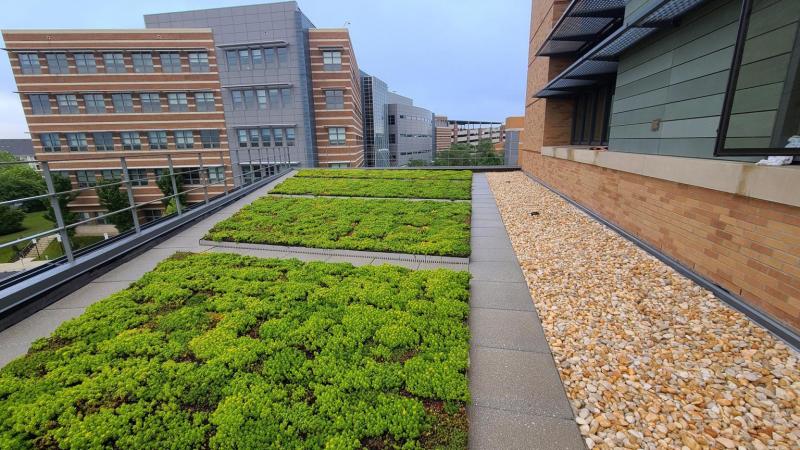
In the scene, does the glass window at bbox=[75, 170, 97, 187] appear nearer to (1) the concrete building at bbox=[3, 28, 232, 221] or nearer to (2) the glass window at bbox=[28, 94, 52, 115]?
(1) the concrete building at bbox=[3, 28, 232, 221]

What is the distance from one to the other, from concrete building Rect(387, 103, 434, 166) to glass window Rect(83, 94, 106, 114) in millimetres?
35433

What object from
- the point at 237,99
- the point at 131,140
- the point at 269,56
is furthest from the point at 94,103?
the point at 269,56

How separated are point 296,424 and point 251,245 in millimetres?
4648

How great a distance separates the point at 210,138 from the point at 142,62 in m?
9.31

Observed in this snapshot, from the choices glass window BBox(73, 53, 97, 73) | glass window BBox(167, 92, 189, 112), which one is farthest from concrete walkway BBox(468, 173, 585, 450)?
glass window BBox(73, 53, 97, 73)

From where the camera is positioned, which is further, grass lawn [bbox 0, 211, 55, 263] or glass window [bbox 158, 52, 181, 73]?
glass window [bbox 158, 52, 181, 73]

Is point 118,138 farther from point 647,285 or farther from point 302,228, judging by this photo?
point 647,285

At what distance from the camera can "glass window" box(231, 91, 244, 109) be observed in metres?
33.3

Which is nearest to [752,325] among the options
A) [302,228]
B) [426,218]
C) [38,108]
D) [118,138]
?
[426,218]

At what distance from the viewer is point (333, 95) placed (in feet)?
115

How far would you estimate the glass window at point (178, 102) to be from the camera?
111 feet

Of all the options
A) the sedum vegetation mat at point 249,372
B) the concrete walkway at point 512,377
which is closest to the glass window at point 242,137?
the sedum vegetation mat at point 249,372

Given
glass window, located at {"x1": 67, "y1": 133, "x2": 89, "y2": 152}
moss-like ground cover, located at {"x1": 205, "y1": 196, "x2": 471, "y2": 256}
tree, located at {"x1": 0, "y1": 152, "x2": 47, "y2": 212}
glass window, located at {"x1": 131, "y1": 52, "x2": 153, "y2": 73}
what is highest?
glass window, located at {"x1": 131, "y1": 52, "x2": 153, "y2": 73}

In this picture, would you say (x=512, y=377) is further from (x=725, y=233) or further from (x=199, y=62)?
(x=199, y=62)
